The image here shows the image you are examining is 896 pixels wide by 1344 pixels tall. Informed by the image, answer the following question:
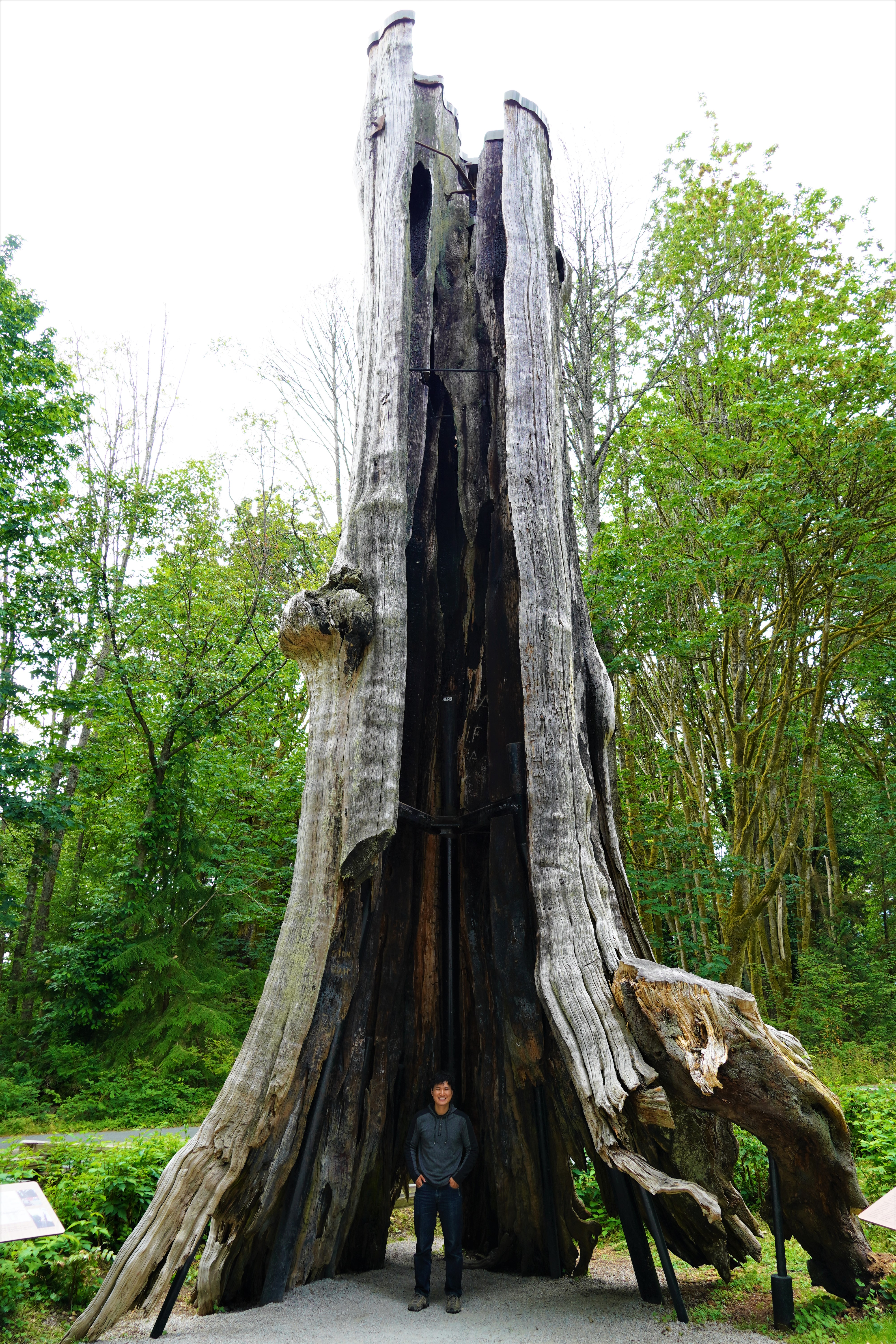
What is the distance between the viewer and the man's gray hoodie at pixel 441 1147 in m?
4.29

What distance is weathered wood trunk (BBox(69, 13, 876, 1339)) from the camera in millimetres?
3637

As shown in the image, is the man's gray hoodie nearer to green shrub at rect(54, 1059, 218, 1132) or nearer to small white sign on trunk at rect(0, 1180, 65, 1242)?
small white sign on trunk at rect(0, 1180, 65, 1242)

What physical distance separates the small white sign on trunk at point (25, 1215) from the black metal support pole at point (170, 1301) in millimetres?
613

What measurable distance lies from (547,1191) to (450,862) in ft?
6.13

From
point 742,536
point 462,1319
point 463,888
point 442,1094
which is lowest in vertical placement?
point 462,1319

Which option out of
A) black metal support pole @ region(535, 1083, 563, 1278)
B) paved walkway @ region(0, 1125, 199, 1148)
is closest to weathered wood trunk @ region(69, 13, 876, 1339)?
black metal support pole @ region(535, 1083, 563, 1278)

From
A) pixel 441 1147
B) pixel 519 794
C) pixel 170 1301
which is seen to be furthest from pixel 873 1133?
pixel 170 1301

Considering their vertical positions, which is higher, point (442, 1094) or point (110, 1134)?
point (442, 1094)

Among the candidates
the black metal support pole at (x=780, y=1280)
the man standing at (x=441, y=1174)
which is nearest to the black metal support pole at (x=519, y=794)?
the man standing at (x=441, y=1174)

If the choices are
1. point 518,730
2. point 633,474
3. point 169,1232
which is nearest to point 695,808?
point 633,474

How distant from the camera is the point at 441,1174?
4281mm

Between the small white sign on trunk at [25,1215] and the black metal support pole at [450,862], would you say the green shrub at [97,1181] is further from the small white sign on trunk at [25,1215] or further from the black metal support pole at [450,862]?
the black metal support pole at [450,862]

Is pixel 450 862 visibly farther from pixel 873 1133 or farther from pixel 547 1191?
pixel 873 1133

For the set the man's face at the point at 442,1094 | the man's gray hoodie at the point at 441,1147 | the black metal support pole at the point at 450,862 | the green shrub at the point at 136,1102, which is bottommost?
the green shrub at the point at 136,1102
